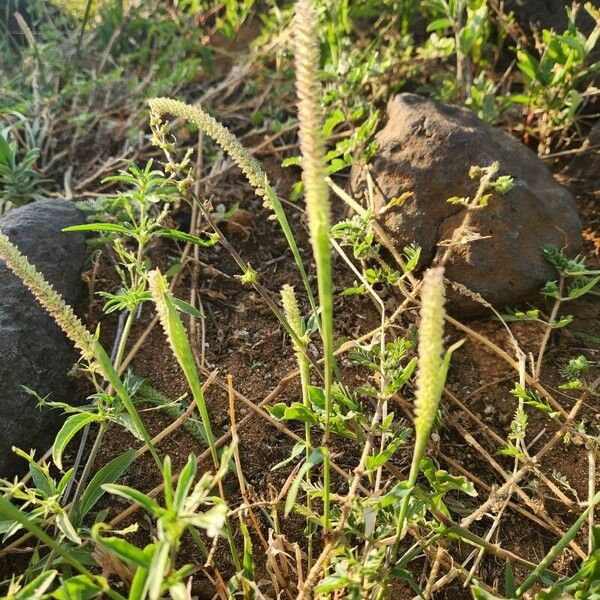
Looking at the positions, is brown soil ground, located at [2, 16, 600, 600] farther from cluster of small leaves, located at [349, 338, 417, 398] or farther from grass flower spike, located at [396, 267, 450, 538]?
grass flower spike, located at [396, 267, 450, 538]

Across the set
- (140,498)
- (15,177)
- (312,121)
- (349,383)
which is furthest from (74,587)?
(15,177)

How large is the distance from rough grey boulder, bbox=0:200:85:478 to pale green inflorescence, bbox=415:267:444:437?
1122 mm

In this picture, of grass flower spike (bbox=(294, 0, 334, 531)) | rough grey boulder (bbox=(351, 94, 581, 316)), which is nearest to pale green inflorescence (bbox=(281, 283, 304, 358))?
grass flower spike (bbox=(294, 0, 334, 531))

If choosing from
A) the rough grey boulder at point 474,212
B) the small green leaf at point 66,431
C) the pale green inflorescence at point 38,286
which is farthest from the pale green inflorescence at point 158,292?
the rough grey boulder at point 474,212

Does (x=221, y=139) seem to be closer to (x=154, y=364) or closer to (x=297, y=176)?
(x=154, y=364)

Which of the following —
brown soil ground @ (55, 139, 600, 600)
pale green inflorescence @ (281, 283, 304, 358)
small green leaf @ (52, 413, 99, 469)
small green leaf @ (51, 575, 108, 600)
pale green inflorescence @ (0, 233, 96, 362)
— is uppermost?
pale green inflorescence @ (0, 233, 96, 362)

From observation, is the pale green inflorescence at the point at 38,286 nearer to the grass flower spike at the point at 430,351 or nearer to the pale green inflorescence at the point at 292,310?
the pale green inflorescence at the point at 292,310

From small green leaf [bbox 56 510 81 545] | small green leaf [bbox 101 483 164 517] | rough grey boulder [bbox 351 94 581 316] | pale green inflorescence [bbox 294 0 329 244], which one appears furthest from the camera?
rough grey boulder [bbox 351 94 581 316]

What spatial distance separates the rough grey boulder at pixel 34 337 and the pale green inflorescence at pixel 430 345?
3.68 ft

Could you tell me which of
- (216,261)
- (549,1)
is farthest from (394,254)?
(549,1)

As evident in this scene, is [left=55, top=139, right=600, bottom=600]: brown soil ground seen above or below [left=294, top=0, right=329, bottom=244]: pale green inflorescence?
below

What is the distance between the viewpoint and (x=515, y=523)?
1.66 metres

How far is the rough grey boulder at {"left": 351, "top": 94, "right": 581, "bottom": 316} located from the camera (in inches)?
80.7

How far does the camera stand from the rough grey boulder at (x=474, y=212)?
205 centimetres
